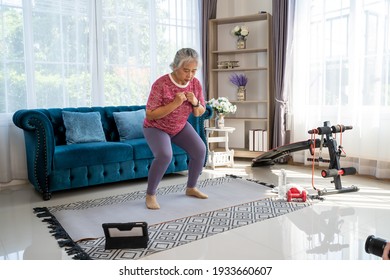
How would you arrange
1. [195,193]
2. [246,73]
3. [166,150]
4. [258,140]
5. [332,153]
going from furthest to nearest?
1. [246,73]
2. [258,140]
3. [332,153]
4. [195,193]
5. [166,150]

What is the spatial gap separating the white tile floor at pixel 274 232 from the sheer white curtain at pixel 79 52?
997 mm

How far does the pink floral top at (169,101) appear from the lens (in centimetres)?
303

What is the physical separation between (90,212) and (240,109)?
3.23 metres

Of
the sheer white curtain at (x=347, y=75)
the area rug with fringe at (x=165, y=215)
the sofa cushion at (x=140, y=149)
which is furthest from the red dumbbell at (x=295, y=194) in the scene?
the sofa cushion at (x=140, y=149)

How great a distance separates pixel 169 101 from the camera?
3.04 meters

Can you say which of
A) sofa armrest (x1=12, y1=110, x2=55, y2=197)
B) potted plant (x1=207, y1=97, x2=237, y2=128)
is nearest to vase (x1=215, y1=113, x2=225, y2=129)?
potted plant (x1=207, y1=97, x2=237, y2=128)

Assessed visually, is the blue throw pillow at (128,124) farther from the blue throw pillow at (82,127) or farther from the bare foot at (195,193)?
the bare foot at (195,193)

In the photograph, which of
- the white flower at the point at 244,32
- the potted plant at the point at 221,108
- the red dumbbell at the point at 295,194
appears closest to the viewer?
the red dumbbell at the point at 295,194

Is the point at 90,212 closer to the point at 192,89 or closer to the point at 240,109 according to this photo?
the point at 192,89

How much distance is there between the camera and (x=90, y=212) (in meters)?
3.01

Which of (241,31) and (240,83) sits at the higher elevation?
(241,31)

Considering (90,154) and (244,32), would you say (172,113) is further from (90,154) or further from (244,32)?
(244,32)

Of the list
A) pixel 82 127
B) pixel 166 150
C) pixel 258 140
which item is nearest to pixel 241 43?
pixel 258 140

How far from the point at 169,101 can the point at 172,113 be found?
0.11 metres
